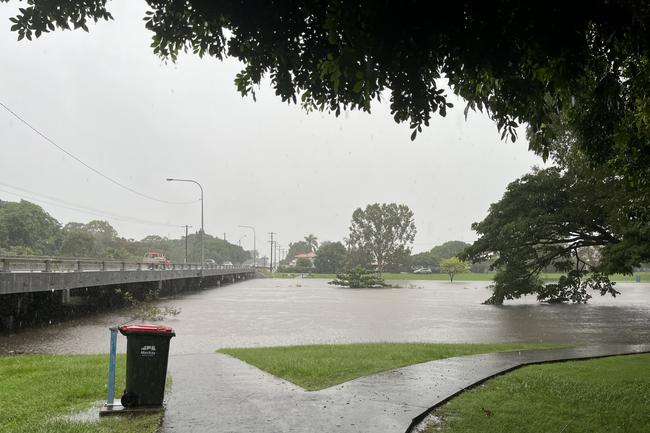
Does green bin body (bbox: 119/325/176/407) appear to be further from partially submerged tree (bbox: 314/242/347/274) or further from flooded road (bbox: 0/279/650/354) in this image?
partially submerged tree (bbox: 314/242/347/274)

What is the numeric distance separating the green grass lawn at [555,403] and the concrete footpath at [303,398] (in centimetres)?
34

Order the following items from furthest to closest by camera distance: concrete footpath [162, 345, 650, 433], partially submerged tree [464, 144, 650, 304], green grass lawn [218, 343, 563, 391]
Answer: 1. partially submerged tree [464, 144, 650, 304]
2. green grass lawn [218, 343, 563, 391]
3. concrete footpath [162, 345, 650, 433]

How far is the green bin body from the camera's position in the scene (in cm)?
650

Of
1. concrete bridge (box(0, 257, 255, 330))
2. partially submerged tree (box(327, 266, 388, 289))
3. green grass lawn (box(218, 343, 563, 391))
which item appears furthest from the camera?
partially submerged tree (box(327, 266, 388, 289))

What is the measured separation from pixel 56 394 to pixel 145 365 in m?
1.97

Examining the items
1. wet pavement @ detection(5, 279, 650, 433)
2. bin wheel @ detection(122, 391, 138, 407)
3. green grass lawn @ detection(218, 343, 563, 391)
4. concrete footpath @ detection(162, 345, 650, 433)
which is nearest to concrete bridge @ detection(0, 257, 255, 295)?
wet pavement @ detection(5, 279, 650, 433)

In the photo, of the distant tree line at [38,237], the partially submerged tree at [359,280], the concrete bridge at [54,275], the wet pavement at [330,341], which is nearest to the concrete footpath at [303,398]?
the wet pavement at [330,341]

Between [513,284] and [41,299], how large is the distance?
24645 millimetres

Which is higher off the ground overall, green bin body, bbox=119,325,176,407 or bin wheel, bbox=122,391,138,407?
green bin body, bbox=119,325,176,407

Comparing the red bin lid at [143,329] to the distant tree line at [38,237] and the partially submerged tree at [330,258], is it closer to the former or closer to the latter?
the distant tree line at [38,237]

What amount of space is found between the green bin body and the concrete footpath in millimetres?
367

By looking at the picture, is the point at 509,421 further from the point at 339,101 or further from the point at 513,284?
the point at 513,284

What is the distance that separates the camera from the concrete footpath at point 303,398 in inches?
238

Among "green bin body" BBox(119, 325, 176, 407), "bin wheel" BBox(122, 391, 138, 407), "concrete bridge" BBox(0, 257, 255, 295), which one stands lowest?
"bin wheel" BBox(122, 391, 138, 407)
